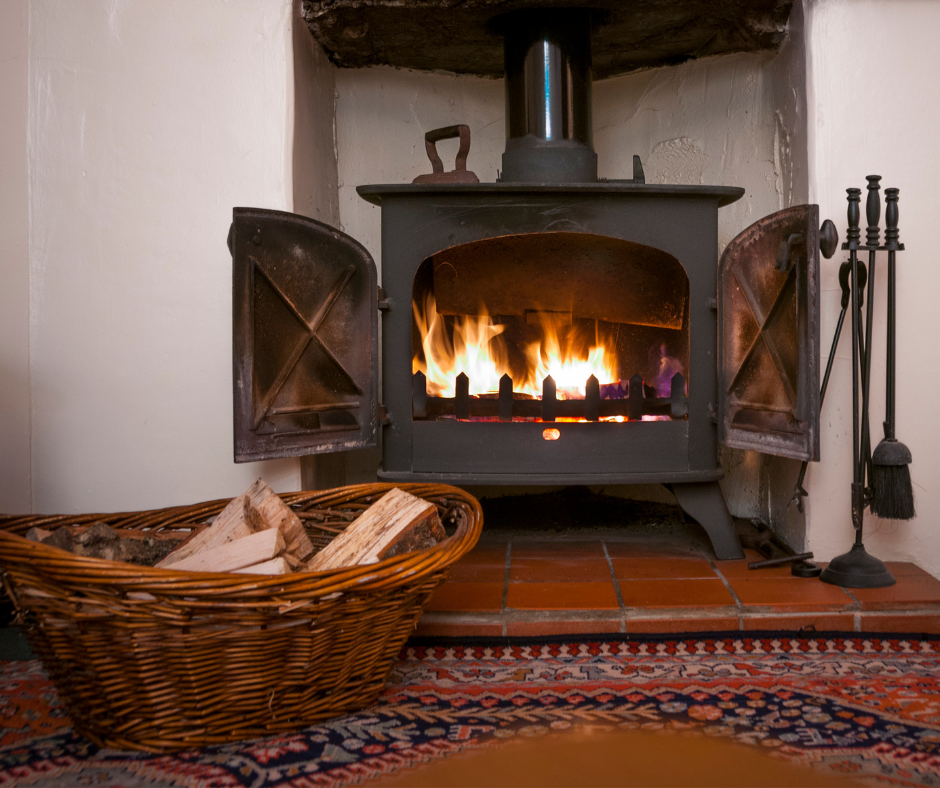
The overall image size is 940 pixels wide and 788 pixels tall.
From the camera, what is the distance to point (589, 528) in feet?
6.73

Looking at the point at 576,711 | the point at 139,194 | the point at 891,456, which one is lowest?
the point at 576,711

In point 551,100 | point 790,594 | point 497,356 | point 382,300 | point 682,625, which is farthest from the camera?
point 497,356

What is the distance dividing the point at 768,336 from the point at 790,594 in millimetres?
538

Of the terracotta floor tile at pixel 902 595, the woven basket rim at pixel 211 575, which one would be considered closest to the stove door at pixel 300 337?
the woven basket rim at pixel 211 575

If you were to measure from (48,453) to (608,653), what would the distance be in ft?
4.51

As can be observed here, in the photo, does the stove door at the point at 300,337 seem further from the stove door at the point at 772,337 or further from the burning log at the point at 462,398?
the stove door at the point at 772,337

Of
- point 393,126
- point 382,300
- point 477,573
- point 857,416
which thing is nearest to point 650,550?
point 477,573

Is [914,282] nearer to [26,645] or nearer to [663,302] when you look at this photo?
[663,302]

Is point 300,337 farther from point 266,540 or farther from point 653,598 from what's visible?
point 653,598

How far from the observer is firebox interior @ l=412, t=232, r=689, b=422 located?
1896 millimetres

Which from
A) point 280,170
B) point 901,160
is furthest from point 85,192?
point 901,160

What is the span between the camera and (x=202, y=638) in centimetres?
92

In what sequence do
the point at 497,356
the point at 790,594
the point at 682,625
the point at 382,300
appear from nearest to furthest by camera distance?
1. the point at 682,625
2. the point at 790,594
3. the point at 382,300
4. the point at 497,356

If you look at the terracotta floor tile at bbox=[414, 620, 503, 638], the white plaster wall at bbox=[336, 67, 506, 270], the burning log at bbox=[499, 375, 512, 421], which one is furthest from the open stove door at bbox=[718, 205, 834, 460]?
the white plaster wall at bbox=[336, 67, 506, 270]
